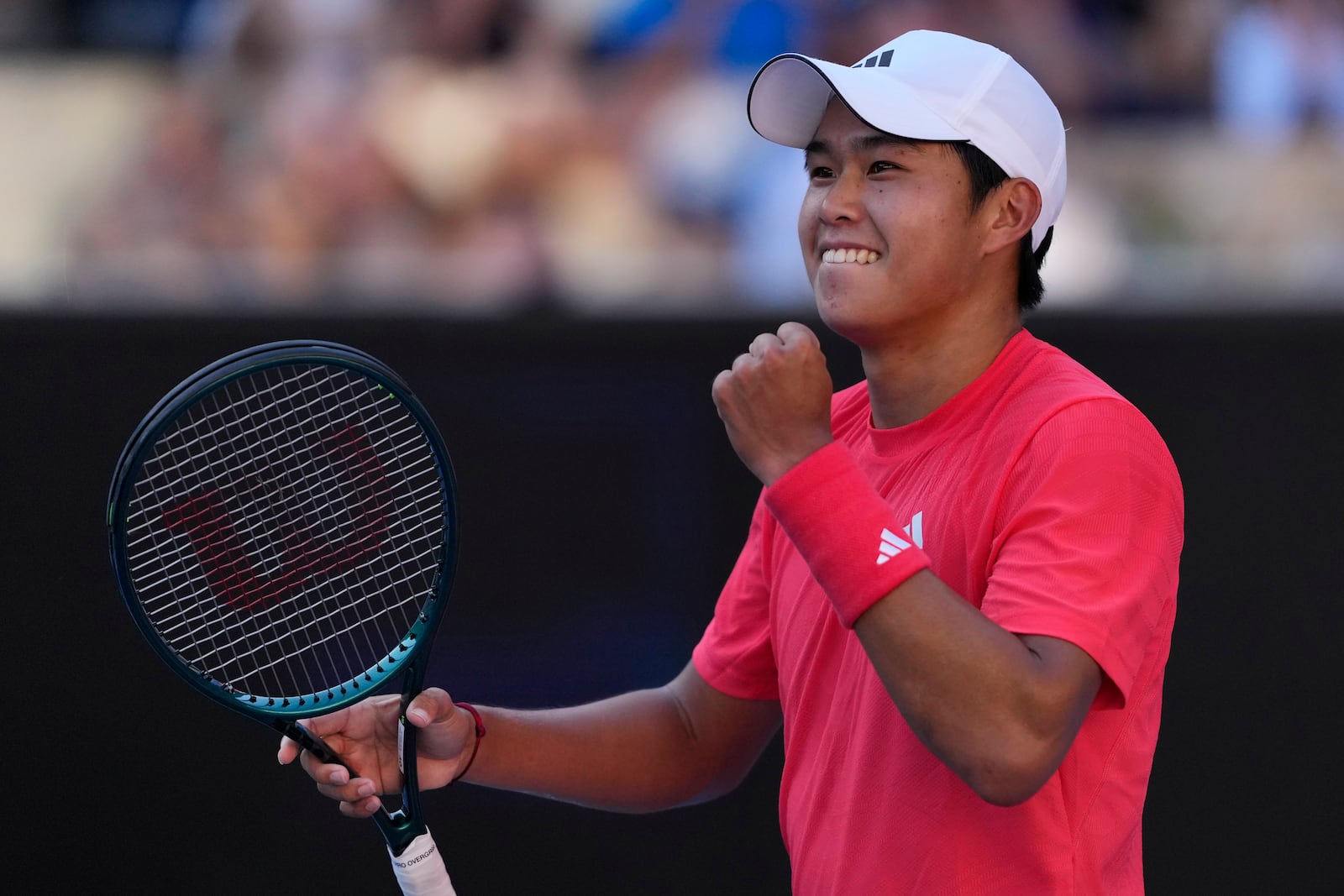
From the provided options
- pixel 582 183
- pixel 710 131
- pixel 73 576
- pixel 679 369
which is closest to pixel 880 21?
pixel 710 131

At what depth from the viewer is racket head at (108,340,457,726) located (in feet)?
5.95

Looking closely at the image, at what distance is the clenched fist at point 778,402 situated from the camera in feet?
5.25

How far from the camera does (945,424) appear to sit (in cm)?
182

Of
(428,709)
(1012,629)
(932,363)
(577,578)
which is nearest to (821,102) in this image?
(932,363)

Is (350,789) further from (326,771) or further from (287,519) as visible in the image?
(287,519)

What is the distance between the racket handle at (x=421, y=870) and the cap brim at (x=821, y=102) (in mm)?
1015

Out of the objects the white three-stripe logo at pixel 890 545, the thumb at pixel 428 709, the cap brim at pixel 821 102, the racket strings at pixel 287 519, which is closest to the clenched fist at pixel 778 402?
the white three-stripe logo at pixel 890 545

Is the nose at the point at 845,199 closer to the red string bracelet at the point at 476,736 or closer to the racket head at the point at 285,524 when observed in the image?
the racket head at the point at 285,524

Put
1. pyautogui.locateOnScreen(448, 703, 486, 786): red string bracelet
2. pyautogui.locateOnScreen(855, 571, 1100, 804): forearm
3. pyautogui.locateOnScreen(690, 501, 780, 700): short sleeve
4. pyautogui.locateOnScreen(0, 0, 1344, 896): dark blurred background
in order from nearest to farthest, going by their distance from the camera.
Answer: pyautogui.locateOnScreen(855, 571, 1100, 804): forearm
pyautogui.locateOnScreen(448, 703, 486, 786): red string bracelet
pyautogui.locateOnScreen(690, 501, 780, 700): short sleeve
pyautogui.locateOnScreen(0, 0, 1344, 896): dark blurred background

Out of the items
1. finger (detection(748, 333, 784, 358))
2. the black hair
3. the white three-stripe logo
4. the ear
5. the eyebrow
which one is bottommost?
the white three-stripe logo

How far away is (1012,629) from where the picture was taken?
152 cm

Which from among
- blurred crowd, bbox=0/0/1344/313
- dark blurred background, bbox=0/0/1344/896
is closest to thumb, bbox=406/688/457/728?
dark blurred background, bbox=0/0/1344/896

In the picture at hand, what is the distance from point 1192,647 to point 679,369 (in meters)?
1.22

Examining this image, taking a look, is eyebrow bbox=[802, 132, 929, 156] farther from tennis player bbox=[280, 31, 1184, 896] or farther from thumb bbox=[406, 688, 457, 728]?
thumb bbox=[406, 688, 457, 728]
